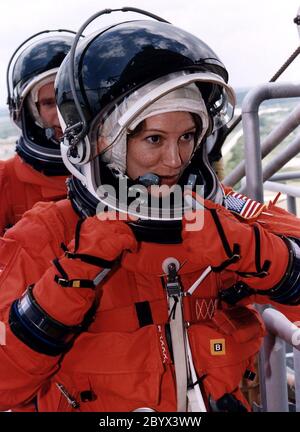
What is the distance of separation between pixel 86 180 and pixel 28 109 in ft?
4.48

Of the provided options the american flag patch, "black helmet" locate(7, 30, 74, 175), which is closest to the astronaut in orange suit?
"black helmet" locate(7, 30, 74, 175)

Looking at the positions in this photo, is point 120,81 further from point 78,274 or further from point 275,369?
point 275,369

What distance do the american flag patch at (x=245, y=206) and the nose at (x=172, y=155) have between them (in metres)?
0.23

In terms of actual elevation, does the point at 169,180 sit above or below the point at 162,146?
below

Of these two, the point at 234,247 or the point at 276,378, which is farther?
the point at 276,378

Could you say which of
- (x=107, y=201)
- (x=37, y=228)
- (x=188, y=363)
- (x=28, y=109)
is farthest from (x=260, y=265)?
(x=28, y=109)

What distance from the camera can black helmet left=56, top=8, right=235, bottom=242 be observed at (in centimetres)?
141

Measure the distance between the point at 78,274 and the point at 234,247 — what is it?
0.37 m

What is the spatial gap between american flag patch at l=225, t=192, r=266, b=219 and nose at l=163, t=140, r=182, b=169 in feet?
0.75

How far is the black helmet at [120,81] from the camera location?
1.41 meters

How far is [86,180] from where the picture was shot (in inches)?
59.4

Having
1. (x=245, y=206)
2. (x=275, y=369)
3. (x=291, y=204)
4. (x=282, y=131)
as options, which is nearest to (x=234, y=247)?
(x=245, y=206)

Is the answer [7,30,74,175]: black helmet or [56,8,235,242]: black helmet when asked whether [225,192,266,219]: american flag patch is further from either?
[7,30,74,175]: black helmet

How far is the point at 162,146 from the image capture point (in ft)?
4.83
